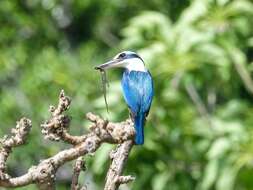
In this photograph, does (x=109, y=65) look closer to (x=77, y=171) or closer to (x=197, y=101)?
(x=77, y=171)

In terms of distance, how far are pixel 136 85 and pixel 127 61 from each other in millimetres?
141

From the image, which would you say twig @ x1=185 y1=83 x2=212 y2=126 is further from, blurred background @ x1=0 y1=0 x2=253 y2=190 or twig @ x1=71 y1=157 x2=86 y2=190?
twig @ x1=71 y1=157 x2=86 y2=190

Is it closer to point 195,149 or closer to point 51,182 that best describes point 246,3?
point 195,149

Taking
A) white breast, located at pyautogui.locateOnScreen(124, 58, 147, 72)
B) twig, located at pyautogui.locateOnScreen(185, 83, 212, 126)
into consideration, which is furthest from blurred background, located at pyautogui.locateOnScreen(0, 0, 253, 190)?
white breast, located at pyautogui.locateOnScreen(124, 58, 147, 72)

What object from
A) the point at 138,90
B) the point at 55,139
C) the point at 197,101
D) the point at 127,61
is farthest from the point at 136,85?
the point at 197,101

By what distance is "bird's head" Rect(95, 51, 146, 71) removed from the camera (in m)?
3.84

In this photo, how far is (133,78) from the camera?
4.14 m

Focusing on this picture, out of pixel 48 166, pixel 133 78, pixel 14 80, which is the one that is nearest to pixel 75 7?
pixel 14 80

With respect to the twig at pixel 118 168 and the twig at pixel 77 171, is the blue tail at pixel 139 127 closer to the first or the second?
the twig at pixel 118 168

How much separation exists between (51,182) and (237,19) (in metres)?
5.17

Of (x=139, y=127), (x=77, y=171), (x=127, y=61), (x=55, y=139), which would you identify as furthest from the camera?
(x=127, y=61)

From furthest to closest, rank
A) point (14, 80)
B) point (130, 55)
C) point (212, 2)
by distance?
point (14, 80)
point (212, 2)
point (130, 55)

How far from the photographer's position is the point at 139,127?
145 inches

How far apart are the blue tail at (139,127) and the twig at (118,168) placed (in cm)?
4
